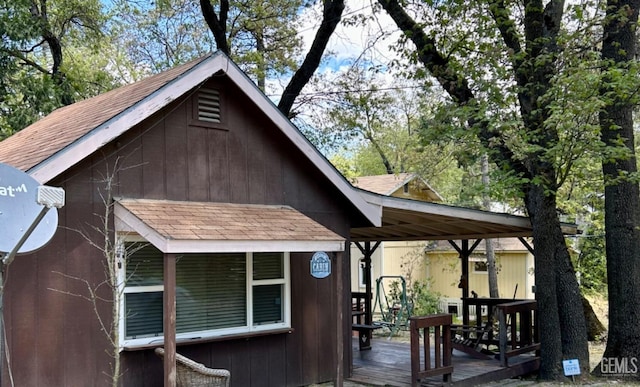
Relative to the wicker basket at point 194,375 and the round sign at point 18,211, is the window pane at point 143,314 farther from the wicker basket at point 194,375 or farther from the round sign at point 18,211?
the round sign at point 18,211

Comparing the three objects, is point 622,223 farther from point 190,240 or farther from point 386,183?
point 386,183

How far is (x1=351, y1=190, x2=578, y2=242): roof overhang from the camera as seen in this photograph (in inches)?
338

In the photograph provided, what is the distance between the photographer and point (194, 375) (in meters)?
5.92

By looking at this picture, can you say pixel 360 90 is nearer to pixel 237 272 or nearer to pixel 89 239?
pixel 237 272

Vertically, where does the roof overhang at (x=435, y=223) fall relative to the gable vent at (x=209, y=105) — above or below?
below

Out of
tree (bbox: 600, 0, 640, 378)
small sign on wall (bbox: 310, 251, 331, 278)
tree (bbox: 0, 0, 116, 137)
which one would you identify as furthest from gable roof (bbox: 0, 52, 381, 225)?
tree (bbox: 0, 0, 116, 137)

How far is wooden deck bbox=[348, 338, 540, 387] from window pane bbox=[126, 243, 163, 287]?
3.20 meters

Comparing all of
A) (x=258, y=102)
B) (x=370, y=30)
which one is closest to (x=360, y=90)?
(x=370, y=30)

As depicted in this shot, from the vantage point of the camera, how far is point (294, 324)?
7.71 m

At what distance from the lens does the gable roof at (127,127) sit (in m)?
5.79

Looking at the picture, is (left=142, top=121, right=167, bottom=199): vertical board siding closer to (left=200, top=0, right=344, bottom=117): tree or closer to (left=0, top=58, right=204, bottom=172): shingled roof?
(left=0, top=58, right=204, bottom=172): shingled roof

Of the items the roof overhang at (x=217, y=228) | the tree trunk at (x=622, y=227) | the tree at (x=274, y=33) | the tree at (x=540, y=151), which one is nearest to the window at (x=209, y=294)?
the roof overhang at (x=217, y=228)

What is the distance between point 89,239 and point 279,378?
2935 mm

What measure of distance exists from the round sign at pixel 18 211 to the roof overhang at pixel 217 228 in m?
0.93
